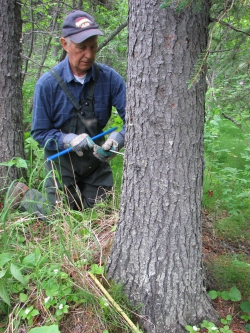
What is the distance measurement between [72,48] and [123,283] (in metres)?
1.92

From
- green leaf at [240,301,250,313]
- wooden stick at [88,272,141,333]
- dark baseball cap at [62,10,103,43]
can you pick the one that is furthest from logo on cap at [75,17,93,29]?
green leaf at [240,301,250,313]

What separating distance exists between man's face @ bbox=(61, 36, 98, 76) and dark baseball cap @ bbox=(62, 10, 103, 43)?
1.9 inches

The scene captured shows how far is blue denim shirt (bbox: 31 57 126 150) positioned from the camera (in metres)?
2.85

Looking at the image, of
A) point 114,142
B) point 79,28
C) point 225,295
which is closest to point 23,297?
point 225,295

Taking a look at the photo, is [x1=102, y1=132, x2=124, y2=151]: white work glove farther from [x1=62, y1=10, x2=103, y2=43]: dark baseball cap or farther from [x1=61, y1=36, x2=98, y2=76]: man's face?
[x1=62, y1=10, x2=103, y2=43]: dark baseball cap

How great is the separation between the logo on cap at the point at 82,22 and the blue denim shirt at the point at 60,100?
0.35 meters

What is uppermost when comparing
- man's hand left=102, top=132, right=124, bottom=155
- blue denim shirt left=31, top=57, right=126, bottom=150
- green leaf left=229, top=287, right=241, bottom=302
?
blue denim shirt left=31, top=57, right=126, bottom=150

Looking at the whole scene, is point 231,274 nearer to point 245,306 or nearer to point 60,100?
point 245,306

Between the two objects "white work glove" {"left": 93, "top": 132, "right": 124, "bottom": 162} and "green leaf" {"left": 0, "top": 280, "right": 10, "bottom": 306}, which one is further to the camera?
"white work glove" {"left": 93, "top": 132, "right": 124, "bottom": 162}

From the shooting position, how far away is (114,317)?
5.99 ft

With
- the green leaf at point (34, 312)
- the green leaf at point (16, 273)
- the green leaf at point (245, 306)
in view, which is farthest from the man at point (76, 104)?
the green leaf at point (245, 306)

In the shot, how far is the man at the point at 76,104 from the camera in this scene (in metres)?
2.71

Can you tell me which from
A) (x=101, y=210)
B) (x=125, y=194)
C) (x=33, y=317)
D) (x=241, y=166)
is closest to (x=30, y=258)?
(x=33, y=317)

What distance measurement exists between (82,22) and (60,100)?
2.26 ft
